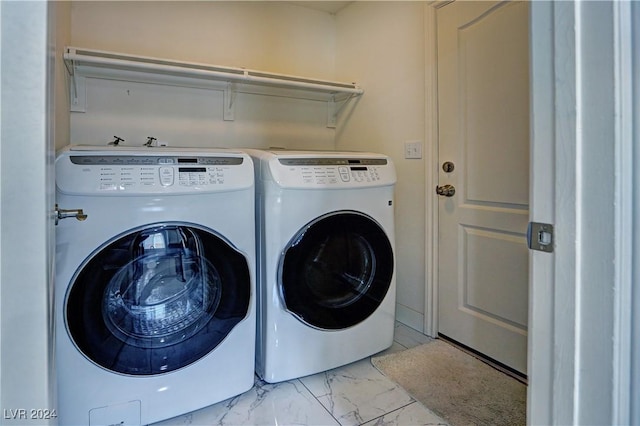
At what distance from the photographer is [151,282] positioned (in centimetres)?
129

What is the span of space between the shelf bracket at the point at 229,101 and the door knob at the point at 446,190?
4.67ft

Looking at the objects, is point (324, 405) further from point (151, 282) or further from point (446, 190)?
point (446, 190)

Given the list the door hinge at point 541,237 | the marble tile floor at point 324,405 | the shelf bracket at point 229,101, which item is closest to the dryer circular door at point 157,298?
the marble tile floor at point 324,405

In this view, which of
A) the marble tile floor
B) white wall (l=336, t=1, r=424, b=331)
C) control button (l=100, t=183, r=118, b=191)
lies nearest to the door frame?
the marble tile floor

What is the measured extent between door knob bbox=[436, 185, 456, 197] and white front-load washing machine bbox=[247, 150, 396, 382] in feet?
1.19

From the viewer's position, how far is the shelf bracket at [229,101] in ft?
7.82

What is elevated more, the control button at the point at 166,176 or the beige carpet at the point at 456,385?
the control button at the point at 166,176

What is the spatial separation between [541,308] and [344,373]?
129 cm

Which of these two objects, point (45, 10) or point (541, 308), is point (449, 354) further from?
point (45, 10)

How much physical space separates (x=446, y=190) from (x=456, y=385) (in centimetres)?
95

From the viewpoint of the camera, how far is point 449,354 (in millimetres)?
1853

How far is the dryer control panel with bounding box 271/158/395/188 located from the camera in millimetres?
1490

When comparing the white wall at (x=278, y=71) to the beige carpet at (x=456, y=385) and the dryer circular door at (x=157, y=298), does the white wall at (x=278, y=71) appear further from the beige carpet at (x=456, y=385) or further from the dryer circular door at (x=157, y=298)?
the dryer circular door at (x=157, y=298)

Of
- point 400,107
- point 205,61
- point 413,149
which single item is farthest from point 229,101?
point 413,149
